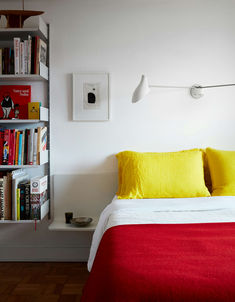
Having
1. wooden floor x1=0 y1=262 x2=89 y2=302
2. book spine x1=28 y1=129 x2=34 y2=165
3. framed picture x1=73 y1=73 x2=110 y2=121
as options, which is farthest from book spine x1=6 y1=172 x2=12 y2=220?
framed picture x1=73 y1=73 x2=110 y2=121

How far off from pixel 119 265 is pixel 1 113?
2001 millimetres

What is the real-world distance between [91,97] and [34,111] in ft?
1.65

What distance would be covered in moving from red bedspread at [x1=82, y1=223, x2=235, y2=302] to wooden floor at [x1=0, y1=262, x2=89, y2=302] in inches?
34.3

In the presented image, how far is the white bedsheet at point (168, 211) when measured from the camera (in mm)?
1932

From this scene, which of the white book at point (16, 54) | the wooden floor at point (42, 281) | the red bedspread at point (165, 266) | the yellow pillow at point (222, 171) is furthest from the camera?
the white book at point (16, 54)

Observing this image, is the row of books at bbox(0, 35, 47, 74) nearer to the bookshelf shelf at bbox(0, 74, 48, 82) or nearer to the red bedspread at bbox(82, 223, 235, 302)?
the bookshelf shelf at bbox(0, 74, 48, 82)

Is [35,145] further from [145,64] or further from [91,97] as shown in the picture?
[145,64]

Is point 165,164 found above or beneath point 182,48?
beneath

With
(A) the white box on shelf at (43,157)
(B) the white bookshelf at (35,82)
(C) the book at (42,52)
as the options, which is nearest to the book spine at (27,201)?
(B) the white bookshelf at (35,82)

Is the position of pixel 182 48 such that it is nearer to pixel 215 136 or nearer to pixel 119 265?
pixel 215 136

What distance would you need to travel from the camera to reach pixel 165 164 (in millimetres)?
2643

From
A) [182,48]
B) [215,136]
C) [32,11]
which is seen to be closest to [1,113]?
[32,11]

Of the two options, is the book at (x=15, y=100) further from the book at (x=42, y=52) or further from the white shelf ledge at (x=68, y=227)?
the white shelf ledge at (x=68, y=227)

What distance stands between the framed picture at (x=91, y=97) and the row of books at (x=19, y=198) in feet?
2.25
